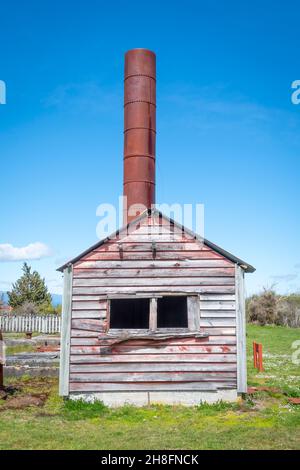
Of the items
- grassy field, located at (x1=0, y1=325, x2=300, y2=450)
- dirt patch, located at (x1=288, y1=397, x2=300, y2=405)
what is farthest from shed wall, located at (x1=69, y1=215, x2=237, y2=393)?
dirt patch, located at (x1=288, y1=397, x2=300, y2=405)

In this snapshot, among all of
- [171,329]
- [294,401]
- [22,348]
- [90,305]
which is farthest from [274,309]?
[90,305]

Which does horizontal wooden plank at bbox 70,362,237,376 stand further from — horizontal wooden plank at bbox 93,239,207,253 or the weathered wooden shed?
horizontal wooden plank at bbox 93,239,207,253

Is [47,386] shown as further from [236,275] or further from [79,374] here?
[236,275]

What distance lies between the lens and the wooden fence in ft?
110

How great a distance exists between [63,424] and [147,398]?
2290mm

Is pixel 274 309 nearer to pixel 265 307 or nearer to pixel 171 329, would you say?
pixel 265 307

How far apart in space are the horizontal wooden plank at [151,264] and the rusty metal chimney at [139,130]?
340 cm

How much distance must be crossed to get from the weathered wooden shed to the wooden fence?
75.9 ft

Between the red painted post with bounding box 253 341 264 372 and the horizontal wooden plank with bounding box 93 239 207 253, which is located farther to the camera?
the red painted post with bounding box 253 341 264 372

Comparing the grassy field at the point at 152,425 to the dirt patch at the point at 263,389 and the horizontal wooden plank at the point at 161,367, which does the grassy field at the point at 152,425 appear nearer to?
the dirt patch at the point at 263,389

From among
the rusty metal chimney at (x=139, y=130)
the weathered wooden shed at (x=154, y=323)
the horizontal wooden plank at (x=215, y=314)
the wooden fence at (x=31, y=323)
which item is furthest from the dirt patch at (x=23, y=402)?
the wooden fence at (x=31, y=323)

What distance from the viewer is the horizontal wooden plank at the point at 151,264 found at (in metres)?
11.6

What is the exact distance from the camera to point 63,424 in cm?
950
